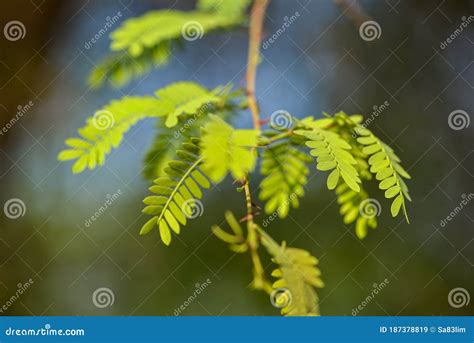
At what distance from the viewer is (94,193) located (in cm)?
205

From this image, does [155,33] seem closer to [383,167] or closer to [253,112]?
[253,112]

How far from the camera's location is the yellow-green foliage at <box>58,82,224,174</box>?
31.6 inches

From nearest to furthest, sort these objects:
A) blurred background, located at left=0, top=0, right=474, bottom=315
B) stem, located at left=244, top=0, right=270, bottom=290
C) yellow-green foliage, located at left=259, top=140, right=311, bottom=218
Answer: stem, located at left=244, top=0, right=270, bottom=290, yellow-green foliage, located at left=259, top=140, right=311, bottom=218, blurred background, located at left=0, top=0, right=474, bottom=315

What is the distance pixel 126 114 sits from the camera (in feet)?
2.68

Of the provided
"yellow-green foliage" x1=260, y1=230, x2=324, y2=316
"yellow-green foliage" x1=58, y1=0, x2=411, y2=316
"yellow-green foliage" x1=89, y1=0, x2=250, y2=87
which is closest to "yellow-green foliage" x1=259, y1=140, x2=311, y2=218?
"yellow-green foliage" x1=58, y1=0, x2=411, y2=316

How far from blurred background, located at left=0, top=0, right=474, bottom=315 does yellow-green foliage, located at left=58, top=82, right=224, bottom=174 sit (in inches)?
35.0

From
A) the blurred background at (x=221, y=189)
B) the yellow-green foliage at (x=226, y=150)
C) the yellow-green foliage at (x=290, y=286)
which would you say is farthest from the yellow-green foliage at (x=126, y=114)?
the blurred background at (x=221, y=189)

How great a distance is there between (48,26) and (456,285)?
1.94 m

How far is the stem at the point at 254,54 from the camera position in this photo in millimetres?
833

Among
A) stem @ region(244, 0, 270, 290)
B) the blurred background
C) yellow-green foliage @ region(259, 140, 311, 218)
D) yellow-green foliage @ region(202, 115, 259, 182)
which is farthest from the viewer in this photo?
the blurred background

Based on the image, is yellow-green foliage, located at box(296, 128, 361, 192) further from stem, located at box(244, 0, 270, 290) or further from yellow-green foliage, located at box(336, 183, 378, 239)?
yellow-green foliage, located at box(336, 183, 378, 239)

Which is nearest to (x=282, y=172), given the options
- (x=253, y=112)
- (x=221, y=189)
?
(x=253, y=112)

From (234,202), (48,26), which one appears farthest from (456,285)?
(48,26)

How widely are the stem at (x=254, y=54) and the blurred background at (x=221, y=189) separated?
651 mm
